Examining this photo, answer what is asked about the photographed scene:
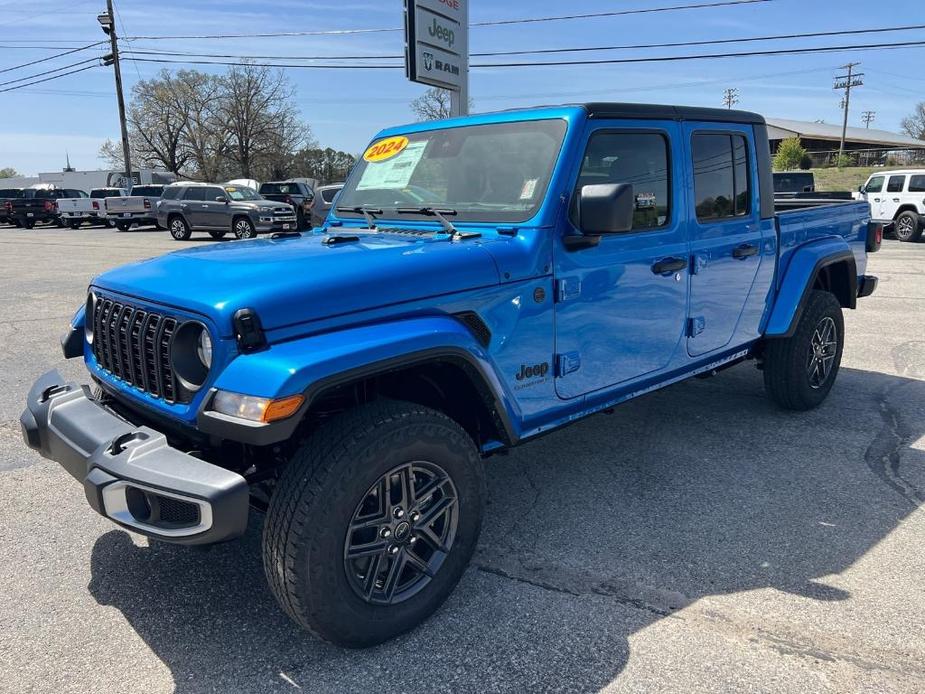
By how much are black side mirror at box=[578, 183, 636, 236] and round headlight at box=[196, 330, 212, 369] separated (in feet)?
5.18

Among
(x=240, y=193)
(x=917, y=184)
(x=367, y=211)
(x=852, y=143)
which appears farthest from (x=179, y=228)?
(x=852, y=143)

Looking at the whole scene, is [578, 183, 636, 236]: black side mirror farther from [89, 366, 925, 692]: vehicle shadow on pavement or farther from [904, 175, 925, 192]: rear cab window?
[904, 175, 925, 192]: rear cab window

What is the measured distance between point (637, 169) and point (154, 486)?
2.59 meters

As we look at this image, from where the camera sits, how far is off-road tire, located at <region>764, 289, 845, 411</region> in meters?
4.67

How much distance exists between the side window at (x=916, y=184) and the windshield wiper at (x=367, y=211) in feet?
60.2

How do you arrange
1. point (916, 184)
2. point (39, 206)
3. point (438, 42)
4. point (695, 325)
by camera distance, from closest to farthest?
point (695, 325)
point (438, 42)
point (916, 184)
point (39, 206)

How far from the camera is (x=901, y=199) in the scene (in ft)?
58.6

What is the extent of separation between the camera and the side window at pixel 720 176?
381 centimetres

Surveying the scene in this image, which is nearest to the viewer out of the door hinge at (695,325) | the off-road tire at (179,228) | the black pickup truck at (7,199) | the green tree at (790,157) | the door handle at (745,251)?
the door hinge at (695,325)

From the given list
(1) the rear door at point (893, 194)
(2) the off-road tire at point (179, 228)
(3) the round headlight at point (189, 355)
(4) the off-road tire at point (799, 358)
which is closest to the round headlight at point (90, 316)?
(3) the round headlight at point (189, 355)

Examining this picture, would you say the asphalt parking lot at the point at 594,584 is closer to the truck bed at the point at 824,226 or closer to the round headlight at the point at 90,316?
the round headlight at the point at 90,316

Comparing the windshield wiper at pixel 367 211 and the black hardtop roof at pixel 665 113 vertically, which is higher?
the black hardtop roof at pixel 665 113

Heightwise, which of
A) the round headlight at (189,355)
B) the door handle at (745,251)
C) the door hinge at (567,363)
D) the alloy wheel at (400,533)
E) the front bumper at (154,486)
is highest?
the door handle at (745,251)

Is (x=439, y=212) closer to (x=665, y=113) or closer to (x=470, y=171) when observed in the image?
(x=470, y=171)
